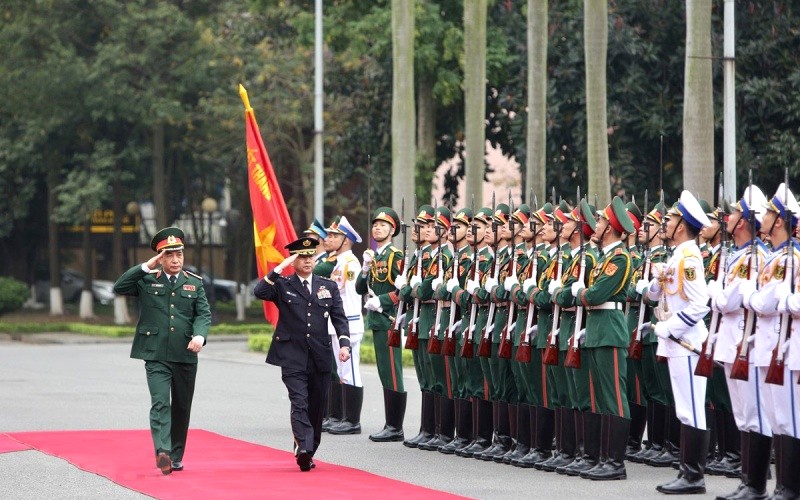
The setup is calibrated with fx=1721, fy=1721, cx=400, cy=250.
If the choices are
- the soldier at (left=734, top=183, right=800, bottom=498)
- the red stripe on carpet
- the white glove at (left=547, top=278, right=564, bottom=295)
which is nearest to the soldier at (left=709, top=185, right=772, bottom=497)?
the soldier at (left=734, top=183, right=800, bottom=498)

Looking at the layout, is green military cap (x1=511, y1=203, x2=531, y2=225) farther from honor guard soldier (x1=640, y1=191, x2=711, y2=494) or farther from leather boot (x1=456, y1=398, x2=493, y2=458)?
honor guard soldier (x1=640, y1=191, x2=711, y2=494)

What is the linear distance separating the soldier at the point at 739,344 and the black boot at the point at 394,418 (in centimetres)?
480

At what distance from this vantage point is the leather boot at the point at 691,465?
38.7 ft

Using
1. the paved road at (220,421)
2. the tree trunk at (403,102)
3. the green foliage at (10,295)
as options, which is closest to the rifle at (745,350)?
the paved road at (220,421)

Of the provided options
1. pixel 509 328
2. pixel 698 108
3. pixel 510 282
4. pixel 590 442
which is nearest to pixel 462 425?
pixel 509 328

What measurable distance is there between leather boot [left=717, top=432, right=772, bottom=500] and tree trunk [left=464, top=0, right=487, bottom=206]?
641 inches

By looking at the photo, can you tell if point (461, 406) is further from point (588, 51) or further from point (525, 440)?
point (588, 51)

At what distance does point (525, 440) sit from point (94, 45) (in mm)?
33344

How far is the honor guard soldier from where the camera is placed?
11883 millimetres

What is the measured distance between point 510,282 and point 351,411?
11.6ft

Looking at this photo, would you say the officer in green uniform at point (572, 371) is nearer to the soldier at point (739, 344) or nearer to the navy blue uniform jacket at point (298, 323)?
the soldier at point (739, 344)

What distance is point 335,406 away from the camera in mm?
17016

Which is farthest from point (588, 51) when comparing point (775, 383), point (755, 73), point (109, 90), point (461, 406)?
point (109, 90)

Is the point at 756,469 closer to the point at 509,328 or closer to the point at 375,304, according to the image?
the point at 509,328
